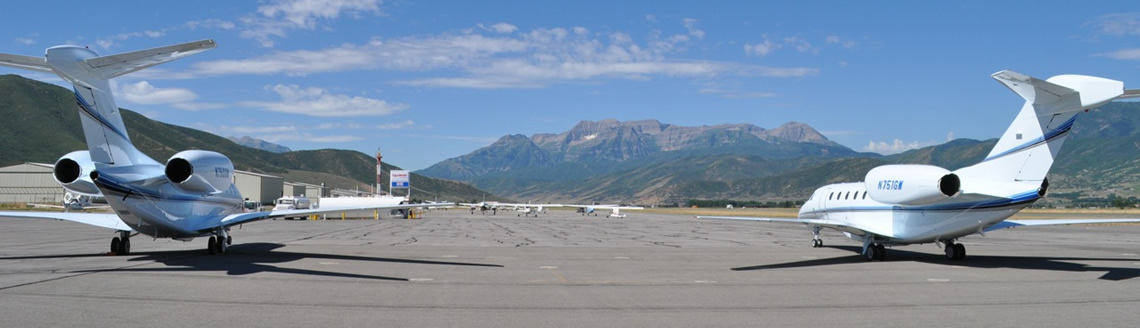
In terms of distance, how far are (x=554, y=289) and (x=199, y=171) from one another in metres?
12.5

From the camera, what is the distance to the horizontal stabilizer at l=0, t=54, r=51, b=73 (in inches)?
655

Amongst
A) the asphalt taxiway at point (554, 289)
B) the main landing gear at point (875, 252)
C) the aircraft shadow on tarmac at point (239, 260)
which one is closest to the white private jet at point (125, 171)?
the aircraft shadow on tarmac at point (239, 260)

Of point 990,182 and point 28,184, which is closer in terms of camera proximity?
point 990,182

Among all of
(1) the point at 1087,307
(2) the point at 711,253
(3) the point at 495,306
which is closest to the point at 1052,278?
(1) the point at 1087,307

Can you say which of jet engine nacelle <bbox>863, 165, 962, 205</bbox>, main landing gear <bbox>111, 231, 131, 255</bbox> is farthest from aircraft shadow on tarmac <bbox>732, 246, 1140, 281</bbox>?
main landing gear <bbox>111, 231, 131, 255</bbox>

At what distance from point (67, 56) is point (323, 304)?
928 cm

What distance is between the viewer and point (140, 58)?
17453 millimetres

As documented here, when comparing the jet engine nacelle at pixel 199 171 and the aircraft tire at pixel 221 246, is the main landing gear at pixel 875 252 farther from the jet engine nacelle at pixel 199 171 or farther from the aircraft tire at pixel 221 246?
the aircraft tire at pixel 221 246

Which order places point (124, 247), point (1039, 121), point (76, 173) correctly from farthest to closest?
point (124, 247) < point (76, 173) < point (1039, 121)

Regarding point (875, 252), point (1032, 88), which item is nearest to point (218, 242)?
point (875, 252)

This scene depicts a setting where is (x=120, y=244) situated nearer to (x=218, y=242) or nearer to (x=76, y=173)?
(x=218, y=242)

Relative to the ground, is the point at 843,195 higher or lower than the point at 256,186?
lower

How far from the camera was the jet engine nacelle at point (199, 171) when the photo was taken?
2048 cm

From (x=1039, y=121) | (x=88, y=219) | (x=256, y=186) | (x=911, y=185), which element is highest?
(x=256, y=186)
